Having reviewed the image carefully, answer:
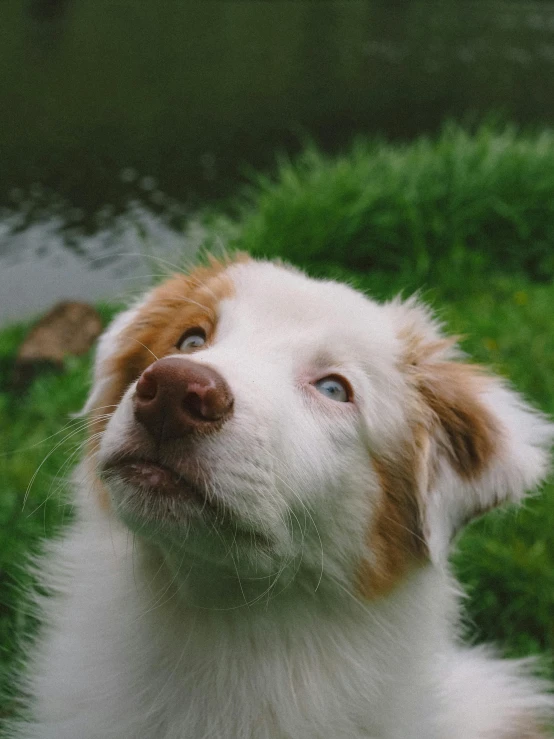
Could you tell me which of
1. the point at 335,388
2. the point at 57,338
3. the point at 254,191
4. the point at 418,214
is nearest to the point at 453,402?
the point at 335,388

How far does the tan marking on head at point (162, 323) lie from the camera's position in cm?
252

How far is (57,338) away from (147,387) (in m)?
4.33

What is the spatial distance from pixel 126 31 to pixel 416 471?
12781 millimetres

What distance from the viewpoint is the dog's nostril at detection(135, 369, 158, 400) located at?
1.86m

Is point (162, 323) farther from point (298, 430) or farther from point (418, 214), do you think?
point (418, 214)

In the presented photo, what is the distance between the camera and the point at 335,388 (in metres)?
2.31

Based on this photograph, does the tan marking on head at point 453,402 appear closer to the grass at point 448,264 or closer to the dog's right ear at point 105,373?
the dog's right ear at point 105,373

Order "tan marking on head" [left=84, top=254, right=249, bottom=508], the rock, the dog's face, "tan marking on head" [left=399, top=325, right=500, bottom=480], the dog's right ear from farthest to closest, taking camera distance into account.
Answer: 1. the rock
2. the dog's right ear
3. "tan marking on head" [left=84, top=254, right=249, bottom=508]
4. "tan marking on head" [left=399, top=325, right=500, bottom=480]
5. the dog's face

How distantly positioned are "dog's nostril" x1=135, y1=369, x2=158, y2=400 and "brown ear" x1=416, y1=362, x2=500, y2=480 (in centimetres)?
93

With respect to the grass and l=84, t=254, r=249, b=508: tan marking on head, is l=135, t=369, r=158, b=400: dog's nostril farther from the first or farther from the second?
the grass

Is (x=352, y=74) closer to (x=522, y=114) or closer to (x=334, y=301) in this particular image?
(x=522, y=114)

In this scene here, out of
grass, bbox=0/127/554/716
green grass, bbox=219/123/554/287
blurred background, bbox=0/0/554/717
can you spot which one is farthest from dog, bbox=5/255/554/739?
green grass, bbox=219/123/554/287

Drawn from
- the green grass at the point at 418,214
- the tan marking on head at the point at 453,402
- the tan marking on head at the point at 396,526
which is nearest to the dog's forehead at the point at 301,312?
the tan marking on head at the point at 453,402

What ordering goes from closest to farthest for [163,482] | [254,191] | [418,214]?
[163,482]
[418,214]
[254,191]
